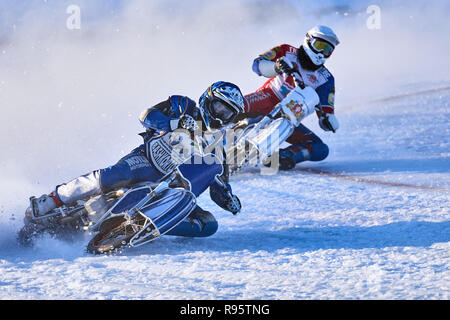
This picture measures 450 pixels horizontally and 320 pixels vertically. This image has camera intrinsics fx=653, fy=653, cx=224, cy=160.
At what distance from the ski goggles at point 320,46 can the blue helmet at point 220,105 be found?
2.05m

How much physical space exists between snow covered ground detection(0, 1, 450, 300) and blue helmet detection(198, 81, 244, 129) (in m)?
0.80

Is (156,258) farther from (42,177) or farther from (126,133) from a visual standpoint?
(126,133)

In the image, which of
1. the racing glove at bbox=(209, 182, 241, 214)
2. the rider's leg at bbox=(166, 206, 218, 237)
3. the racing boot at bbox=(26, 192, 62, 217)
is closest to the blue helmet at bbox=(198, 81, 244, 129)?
the racing glove at bbox=(209, 182, 241, 214)

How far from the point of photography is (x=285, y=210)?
5.24 meters

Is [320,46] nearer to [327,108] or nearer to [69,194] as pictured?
[327,108]

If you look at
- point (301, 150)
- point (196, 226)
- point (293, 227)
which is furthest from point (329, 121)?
point (196, 226)

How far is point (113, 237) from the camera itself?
404 cm

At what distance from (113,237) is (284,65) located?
2913 mm

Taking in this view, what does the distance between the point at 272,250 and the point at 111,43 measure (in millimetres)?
9875

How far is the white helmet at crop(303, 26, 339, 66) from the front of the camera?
20.6ft

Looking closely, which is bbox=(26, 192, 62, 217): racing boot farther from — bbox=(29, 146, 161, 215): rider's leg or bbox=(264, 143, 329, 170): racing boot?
bbox=(264, 143, 329, 170): racing boot

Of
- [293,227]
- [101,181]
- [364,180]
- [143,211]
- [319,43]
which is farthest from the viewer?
[319,43]

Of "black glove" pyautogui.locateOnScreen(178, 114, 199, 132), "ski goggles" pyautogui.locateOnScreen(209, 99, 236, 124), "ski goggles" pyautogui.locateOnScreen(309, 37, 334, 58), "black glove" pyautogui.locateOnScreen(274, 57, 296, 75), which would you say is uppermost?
"ski goggles" pyautogui.locateOnScreen(309, 37, 334, 58)
